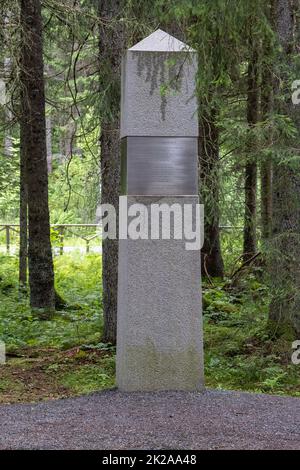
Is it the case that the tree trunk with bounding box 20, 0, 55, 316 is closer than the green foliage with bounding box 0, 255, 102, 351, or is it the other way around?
the green foliage with bounding box 0, 255, 102, 351

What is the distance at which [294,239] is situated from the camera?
9914mm

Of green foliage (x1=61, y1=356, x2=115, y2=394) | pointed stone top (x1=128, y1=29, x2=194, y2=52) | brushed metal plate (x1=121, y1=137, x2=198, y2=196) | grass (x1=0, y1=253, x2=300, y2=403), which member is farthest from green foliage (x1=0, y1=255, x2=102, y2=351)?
pointed stone top (x1=128, y1=29, x2=194, y2=52)

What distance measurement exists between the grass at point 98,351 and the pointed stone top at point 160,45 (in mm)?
4120

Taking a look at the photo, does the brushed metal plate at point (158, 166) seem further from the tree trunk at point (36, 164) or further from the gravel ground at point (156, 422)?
the tree trunk at point (36, 164)

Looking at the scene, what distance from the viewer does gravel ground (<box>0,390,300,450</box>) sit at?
571 cm

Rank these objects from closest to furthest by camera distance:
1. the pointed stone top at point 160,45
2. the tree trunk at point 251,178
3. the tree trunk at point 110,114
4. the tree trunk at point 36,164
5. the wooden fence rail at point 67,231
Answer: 1. the pointed stone top at point 160,45
2. the tree trunk at point 110,114
3. the tree trunk at point 251,178
4. the tree trunk at point 36,164
5. the wooden fence rail at point 67,231

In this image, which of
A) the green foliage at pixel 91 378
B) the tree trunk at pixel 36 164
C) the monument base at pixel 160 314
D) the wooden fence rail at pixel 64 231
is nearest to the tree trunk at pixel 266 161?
the monument base at pixel 160 314

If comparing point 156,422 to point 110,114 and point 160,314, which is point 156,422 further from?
point 110,114

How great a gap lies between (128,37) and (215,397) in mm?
5811

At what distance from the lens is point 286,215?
995 cm

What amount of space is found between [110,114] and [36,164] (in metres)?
3.83

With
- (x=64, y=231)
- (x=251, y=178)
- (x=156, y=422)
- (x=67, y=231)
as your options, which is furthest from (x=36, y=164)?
(x=67, y=231)

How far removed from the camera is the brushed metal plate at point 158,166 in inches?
290

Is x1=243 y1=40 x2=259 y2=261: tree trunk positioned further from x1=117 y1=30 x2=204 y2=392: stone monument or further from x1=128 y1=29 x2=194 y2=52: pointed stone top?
x1=128 y1=29 x2=194 y2=52: pointed stone top
